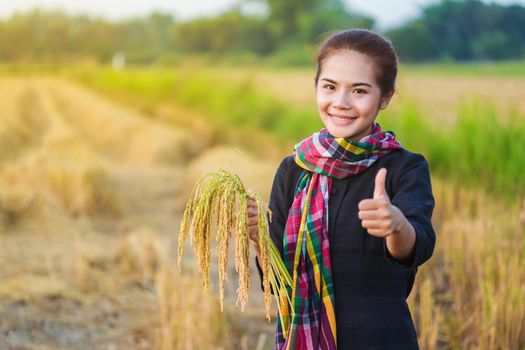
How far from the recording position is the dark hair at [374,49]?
6.22ft

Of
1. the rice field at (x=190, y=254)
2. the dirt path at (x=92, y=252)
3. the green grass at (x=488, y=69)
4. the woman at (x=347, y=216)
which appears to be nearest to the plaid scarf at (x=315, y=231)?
the woman at (x=347, y=216)

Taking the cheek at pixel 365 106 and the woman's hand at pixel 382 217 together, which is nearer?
the woman's hand at pixel 382 217

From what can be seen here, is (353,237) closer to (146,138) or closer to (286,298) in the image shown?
(286,298)

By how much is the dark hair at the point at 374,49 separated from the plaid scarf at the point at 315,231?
12 centimetres

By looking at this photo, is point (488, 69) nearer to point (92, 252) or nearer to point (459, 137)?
point (459, 137)

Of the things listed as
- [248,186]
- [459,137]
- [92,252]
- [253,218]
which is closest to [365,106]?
[253,218]

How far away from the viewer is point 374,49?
1896mm

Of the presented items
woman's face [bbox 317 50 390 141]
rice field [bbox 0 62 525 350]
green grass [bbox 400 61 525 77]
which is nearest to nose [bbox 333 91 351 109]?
woman's face [bbox 317 50 390 141]

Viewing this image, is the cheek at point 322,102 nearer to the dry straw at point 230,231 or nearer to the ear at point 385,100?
the ear at point 385,100

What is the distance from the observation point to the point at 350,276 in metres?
1.88

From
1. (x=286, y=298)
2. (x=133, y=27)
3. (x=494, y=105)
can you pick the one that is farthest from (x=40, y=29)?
(x=286, y=298)

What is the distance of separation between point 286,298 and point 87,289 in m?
2.62

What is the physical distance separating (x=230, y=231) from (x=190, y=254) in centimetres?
381

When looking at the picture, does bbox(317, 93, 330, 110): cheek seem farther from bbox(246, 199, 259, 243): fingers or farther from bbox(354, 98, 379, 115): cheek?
bbox(246, 199, 259, 243): fingers
